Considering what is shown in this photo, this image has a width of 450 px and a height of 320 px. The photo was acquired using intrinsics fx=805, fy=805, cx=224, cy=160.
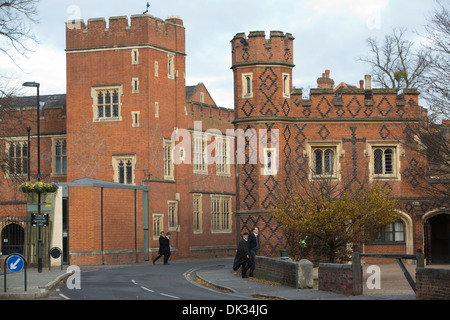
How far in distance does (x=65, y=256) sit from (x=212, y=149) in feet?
58.2

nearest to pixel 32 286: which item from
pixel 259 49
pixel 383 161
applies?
pixel 259 49

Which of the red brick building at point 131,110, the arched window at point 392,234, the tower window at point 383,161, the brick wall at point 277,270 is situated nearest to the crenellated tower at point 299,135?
the tower window at point 383,161

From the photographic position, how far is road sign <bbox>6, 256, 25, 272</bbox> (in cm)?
2022

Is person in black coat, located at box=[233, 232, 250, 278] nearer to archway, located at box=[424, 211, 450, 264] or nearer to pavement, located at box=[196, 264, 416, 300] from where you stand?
pavement, located at box=[196, 264, 416, 300]

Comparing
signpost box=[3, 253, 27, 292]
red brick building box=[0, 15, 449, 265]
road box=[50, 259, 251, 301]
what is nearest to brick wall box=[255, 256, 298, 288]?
road box=[50, 259, 251, 301]

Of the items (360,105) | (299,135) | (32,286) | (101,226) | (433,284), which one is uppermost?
(360,105)

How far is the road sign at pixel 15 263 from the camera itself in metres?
20.2

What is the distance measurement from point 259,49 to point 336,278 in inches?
591

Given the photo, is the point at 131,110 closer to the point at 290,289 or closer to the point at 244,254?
the point at 244,254

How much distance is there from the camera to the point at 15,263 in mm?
20297

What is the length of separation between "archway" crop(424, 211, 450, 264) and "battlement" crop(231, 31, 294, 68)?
994cm
